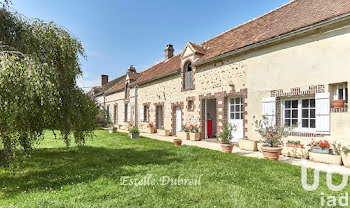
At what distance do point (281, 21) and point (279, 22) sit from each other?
0.25ft

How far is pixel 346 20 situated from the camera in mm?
5289

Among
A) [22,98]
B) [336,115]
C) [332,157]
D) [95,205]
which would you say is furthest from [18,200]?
[336,115]

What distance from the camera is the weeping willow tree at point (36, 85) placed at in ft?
10.8

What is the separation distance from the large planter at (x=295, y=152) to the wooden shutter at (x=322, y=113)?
2.48ft

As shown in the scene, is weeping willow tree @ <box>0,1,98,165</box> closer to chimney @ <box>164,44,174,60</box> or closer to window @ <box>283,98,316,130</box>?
window @ <box>283,98,316,130</box>

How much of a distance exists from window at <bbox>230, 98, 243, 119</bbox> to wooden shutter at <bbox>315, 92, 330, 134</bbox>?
2.93 meters

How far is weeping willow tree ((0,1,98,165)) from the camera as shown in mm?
3293

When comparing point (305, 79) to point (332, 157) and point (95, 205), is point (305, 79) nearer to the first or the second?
point (332, 157)

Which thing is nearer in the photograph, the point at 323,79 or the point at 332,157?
the point at 332,157

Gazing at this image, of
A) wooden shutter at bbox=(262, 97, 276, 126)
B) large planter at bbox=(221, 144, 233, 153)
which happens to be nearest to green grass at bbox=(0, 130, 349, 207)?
large planter at bbox=(221, 144, 233, 153)

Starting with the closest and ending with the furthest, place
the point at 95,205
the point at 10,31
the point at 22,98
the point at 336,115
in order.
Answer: the point at 95,205 < the point at 22,98 < the point at 10,31 < the point at 336,115

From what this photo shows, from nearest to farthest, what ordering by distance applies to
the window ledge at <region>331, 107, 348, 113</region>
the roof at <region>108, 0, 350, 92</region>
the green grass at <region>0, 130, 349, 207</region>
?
the green grass at <region>0, 130, 349, 207</region> < the window ledge at <region>331, 107, 348, 113</region> < the roof at <region>108, 0, 350, 92</region>

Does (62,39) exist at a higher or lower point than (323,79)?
higher

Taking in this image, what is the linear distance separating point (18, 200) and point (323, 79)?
7762 mm
